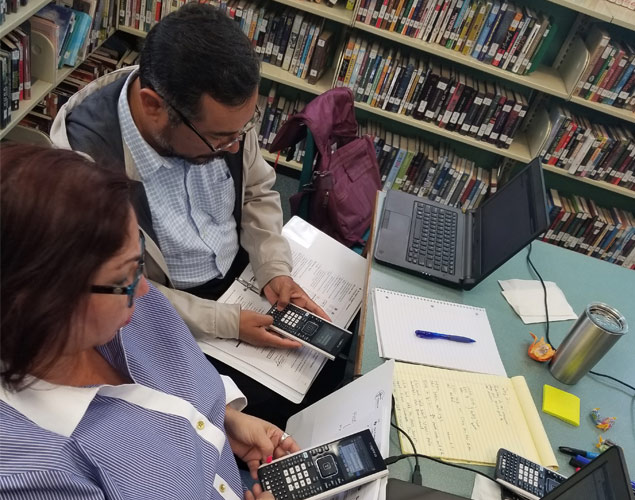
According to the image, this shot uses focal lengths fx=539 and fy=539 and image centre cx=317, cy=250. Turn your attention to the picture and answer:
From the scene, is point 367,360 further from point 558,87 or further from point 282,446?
point 558,87

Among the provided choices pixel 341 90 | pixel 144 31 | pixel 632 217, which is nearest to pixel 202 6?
pixel 341 90

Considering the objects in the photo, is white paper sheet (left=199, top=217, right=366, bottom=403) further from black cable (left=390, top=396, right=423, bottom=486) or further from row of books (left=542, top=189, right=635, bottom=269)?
row of books (left=542, top=189, right=635, bottom=269)

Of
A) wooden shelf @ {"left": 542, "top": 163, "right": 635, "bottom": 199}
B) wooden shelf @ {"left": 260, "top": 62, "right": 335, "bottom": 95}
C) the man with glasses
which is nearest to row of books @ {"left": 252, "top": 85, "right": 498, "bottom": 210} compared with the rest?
wooden shelf @ {"left": 260, "top": 62, "right": 335, "bottom": 95}

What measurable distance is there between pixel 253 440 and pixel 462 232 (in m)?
0.85

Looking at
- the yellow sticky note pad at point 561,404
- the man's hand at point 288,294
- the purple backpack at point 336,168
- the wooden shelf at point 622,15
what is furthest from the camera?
the wooden shelf at point 622,15

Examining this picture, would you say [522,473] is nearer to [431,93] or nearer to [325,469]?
[325,469]

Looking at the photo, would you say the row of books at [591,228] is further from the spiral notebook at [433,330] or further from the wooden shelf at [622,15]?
the spiral notebook at [433,330]

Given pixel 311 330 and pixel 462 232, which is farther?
pixel 462 232

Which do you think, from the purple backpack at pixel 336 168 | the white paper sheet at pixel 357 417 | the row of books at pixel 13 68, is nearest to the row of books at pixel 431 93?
the purple backpack at pixel 336 168

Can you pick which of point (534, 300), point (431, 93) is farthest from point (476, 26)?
point (534, 300)

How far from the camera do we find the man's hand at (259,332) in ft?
4.13

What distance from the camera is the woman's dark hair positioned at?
56 cm

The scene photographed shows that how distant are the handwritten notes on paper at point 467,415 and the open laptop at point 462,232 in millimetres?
310

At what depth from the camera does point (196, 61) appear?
1067 mm
